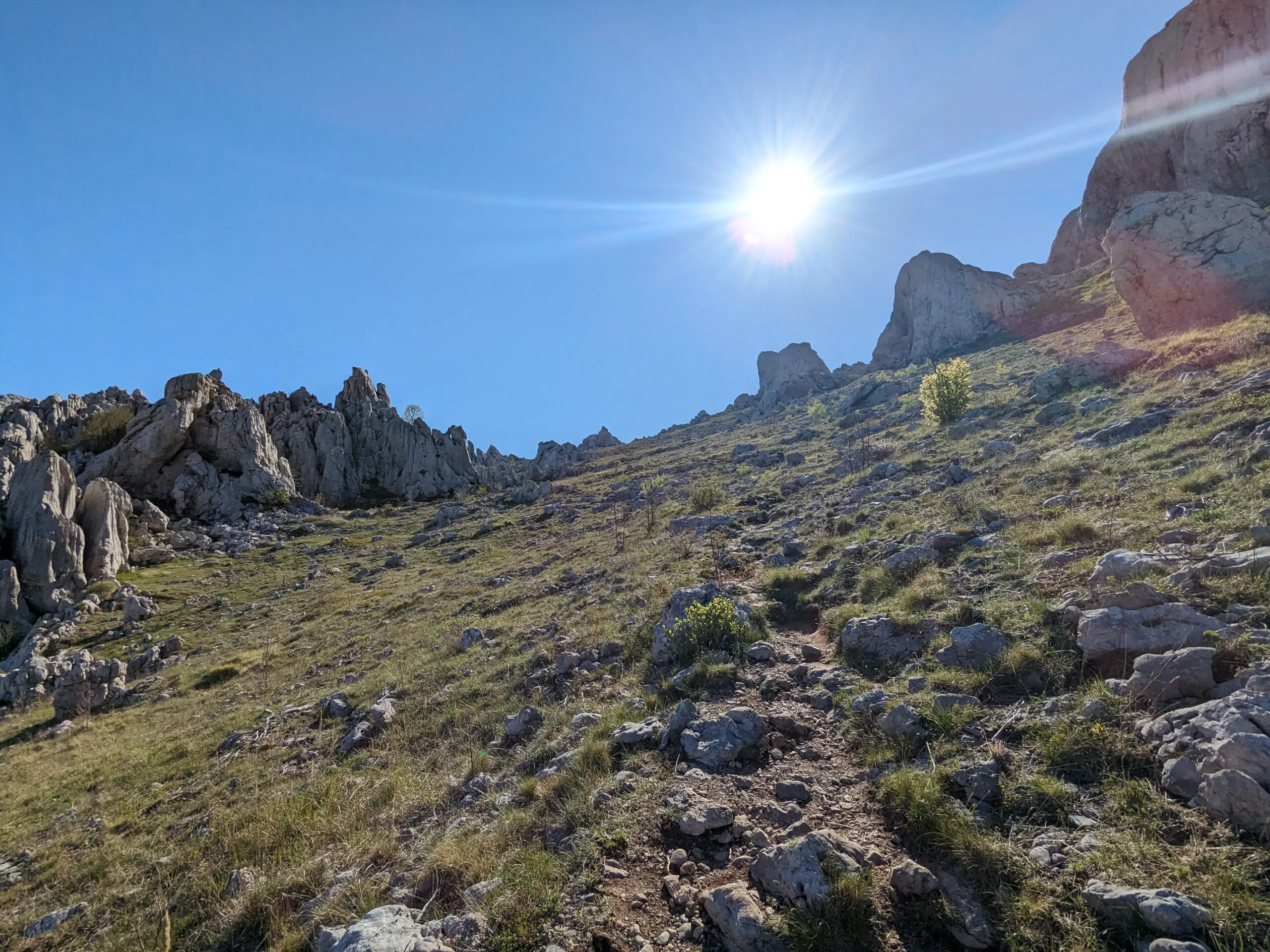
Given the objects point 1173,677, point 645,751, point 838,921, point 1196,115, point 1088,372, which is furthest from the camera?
point 1196,115

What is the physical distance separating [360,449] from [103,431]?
24.5 m

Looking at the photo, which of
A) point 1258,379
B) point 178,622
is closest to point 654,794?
point 1258,379

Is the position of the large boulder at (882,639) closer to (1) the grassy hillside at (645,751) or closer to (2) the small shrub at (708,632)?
(1) the grassy hillside at (645,751)

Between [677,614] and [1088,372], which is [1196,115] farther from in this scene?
[677,614]

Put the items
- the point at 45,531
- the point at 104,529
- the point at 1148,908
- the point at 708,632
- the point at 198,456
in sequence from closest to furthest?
the point at 1148,908, the point at 708,632, the point at 45,531, the point at 104,529, the point at 198,456

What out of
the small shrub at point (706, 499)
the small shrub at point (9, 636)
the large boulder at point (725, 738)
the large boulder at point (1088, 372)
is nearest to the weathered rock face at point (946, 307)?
the large boulder at point (1088, 372)

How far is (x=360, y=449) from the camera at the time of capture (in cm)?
7125

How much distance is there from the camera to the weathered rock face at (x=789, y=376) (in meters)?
101

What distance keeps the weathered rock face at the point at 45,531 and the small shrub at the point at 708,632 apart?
39.4 m

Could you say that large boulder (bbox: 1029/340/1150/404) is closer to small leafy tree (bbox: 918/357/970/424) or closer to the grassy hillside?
the grassy hillside

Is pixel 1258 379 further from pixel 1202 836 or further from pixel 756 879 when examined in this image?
pixel 756 879

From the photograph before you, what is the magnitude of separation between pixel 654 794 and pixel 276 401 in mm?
79456

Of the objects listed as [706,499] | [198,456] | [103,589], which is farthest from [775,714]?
[198,456]

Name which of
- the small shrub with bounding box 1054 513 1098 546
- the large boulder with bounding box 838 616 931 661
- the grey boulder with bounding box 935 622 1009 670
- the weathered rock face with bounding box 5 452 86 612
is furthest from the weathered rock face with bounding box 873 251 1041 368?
the weathered rock face with bounding box 5 452 86 612
